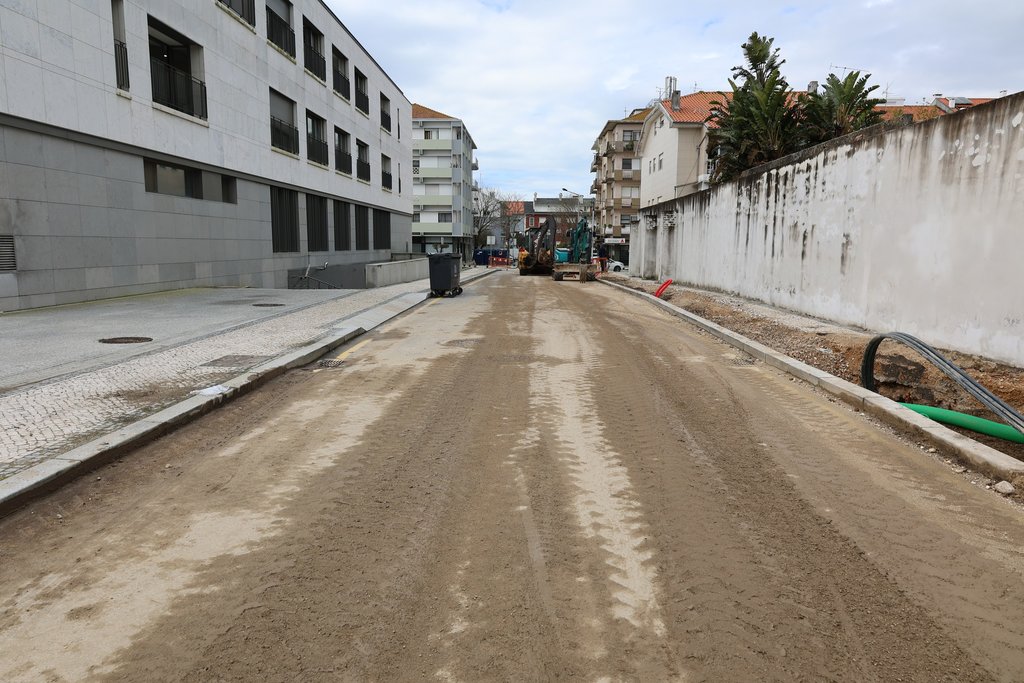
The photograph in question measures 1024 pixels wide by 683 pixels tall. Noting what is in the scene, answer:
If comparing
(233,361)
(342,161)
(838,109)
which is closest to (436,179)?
(342,161)

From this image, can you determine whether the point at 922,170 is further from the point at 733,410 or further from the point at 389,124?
the point at 389,124

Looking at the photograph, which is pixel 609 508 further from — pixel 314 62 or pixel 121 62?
pixel 314 62

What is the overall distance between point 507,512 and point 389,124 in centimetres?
3838

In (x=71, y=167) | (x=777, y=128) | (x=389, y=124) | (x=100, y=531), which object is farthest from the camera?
(x=389, y=124)

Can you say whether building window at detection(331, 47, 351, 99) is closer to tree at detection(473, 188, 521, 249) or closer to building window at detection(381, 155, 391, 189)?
building window at detection(381, 155, 391, 189)

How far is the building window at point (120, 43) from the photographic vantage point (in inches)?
584

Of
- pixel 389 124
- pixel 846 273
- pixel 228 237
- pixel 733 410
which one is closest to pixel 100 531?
pixel 733 410

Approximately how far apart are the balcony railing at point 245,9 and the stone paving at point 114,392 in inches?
592

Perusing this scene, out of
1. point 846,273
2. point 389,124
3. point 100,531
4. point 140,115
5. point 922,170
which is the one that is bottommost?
point 100,531

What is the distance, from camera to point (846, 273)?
11719mm

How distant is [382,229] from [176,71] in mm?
20643

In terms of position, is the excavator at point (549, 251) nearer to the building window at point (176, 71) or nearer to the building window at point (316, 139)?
the building window at point (316, 139)

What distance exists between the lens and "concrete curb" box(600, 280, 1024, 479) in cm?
478

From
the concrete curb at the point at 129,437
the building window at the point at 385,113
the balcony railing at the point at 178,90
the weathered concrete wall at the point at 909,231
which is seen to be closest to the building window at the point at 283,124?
the balcony railing at the point at 178,90
